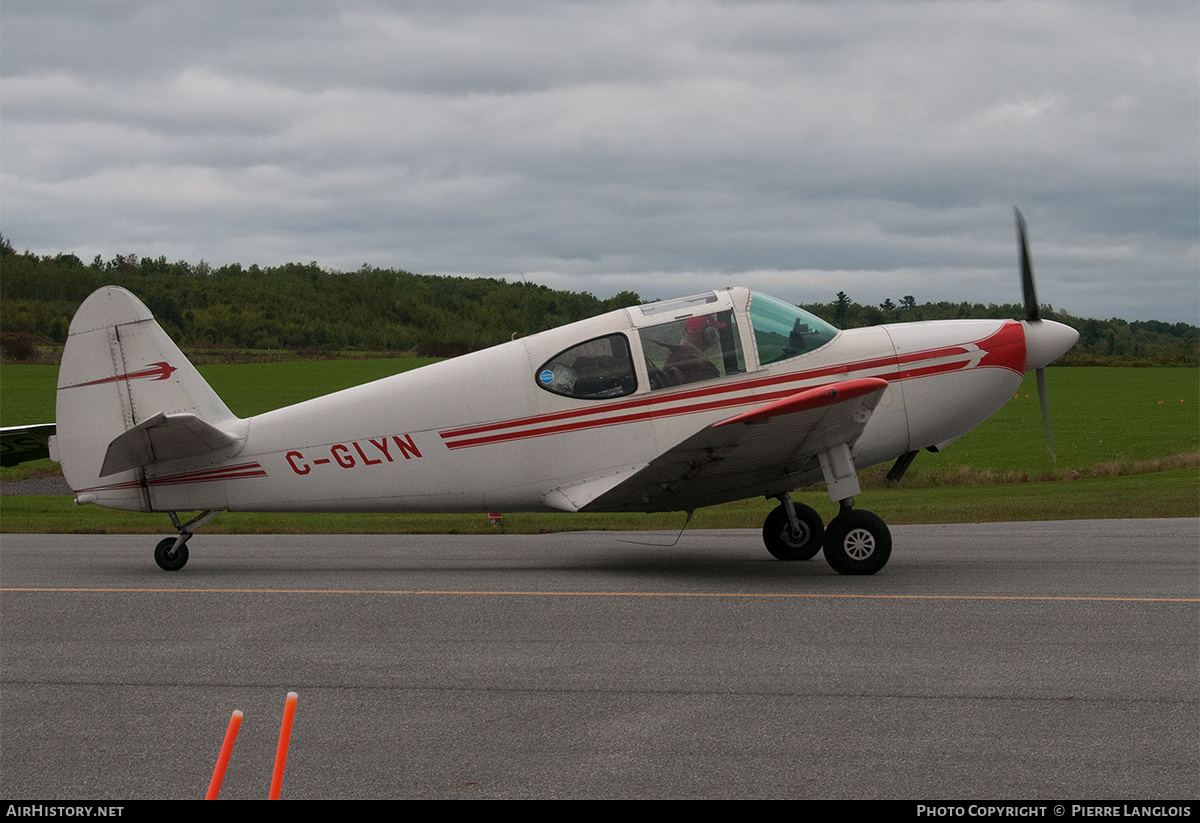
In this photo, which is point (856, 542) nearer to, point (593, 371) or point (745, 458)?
point (745, 458)

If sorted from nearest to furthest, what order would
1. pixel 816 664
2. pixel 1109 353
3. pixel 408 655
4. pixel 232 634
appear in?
1. pixel 816 664
2. pixel 408 655
3. pixel 232 634
4. pixel 1109 353

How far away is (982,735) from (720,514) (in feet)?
47.8

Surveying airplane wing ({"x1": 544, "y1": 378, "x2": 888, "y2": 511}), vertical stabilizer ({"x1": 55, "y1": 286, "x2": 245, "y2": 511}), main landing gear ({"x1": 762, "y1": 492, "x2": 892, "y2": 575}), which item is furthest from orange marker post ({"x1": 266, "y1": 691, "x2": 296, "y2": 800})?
vertical stabilizer ({"x1": 55, "y1": 286, "x2": 245, "y2": 511})

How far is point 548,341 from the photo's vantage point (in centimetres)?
1099

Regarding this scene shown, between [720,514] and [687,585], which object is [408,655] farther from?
[720,514]

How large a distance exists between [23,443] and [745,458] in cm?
861

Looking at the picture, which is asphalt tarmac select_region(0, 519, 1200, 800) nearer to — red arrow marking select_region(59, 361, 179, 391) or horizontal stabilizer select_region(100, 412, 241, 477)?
horizontal stabilizer select_region(100, 412, 241, 477)

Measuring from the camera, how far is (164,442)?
35.8ft

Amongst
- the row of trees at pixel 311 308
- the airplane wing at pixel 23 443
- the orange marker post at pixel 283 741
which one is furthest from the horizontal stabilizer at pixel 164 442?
the row of trees at pixel 311 308

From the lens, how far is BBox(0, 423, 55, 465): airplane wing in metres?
12.5

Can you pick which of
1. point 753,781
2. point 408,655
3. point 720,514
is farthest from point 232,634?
point 720,514

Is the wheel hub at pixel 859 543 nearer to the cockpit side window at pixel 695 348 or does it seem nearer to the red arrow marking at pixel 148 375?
the cockpit side window at pixel 695 348

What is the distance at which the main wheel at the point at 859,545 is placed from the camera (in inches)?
410

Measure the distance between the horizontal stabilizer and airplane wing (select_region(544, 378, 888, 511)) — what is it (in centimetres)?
349
